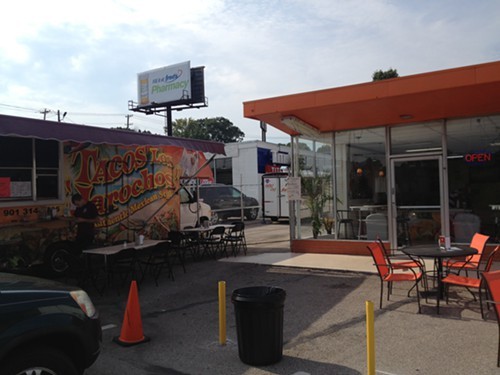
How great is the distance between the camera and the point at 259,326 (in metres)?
4.27

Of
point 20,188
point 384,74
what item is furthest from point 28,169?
point 384,74

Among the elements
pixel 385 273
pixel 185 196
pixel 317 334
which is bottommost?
pixel 317 334

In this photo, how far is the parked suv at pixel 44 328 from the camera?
3.06m

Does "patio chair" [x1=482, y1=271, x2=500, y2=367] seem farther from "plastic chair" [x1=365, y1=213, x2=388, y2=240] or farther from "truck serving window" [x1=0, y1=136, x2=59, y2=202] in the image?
"truck serving window" [x1=0, y1=136, x2=59, y2=202]

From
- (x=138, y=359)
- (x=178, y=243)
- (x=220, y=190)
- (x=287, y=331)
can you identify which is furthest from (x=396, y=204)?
(x=220, y=190)

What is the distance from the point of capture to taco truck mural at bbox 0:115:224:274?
8.53 metres

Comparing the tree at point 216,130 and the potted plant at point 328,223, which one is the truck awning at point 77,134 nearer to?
the potted plant at point 328,223

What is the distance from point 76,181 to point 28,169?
3.63 ft

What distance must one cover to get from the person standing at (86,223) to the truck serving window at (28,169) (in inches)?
31.3

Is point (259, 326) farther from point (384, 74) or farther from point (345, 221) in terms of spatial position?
point (384, 74)

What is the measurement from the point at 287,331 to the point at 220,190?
15.5m

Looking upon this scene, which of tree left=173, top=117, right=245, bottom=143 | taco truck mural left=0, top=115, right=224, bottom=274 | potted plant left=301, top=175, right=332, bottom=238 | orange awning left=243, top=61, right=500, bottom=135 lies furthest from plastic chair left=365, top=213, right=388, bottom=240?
tree left=173, top=117, right=245, bottom=143

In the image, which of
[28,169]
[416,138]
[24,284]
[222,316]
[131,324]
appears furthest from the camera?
[416,138]

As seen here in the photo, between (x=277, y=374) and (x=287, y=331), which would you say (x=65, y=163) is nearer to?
(x=287, y=331)
